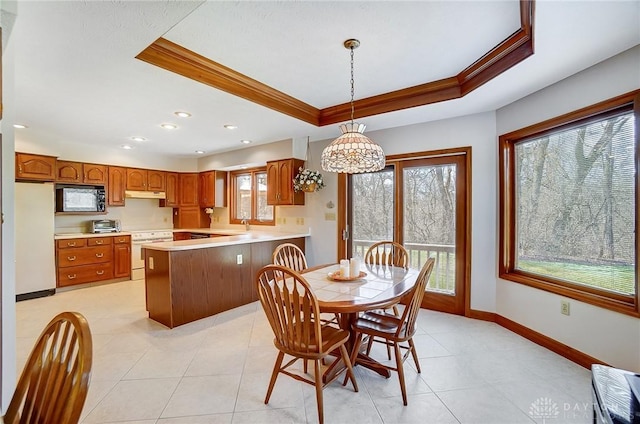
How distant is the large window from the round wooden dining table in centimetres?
138

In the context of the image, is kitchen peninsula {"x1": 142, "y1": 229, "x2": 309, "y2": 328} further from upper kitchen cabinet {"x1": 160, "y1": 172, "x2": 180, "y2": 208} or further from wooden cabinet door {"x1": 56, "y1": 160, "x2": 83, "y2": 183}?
upper kitchen cabinet {"x1": 160, "y1": 172, "x2": 180, "y2": 208}

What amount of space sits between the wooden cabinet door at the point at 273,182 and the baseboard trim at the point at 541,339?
3142 mm

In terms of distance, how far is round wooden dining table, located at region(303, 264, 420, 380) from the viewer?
1.74 m

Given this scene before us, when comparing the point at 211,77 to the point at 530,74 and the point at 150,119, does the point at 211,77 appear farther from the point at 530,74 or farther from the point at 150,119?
the point at 530,74

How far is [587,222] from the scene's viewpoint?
2.42m

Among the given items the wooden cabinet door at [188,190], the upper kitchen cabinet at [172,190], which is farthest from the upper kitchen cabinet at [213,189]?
the upper kitchen cabinet at [172,190]

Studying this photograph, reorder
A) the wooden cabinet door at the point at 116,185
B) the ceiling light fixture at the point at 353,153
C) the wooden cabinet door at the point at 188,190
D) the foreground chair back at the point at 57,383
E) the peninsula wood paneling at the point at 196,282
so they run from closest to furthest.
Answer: the foreground chair back at the point at 57,383, the ceiling light fixture at the point at 353,153, the peninsula wood paneling at the point at 196,282, the wooden cabinet door at the point at 116,185, the wooden cabinet door at the point at 188,190

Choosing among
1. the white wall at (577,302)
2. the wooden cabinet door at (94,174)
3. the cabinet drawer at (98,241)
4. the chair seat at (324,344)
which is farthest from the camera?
the wooden cabinet door at (94,174)

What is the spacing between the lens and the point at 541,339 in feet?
8.72

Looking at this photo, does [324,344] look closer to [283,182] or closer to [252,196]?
[283,182]

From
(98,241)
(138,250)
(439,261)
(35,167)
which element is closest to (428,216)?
(439,261)

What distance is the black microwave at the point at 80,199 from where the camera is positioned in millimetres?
4605

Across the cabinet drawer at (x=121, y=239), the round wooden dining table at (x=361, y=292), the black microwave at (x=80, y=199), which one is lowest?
the round wooden dining table at (x=361, y=292)

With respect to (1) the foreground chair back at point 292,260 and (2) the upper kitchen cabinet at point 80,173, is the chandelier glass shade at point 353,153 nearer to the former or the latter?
(1) the foreground chair back at point 292,260
